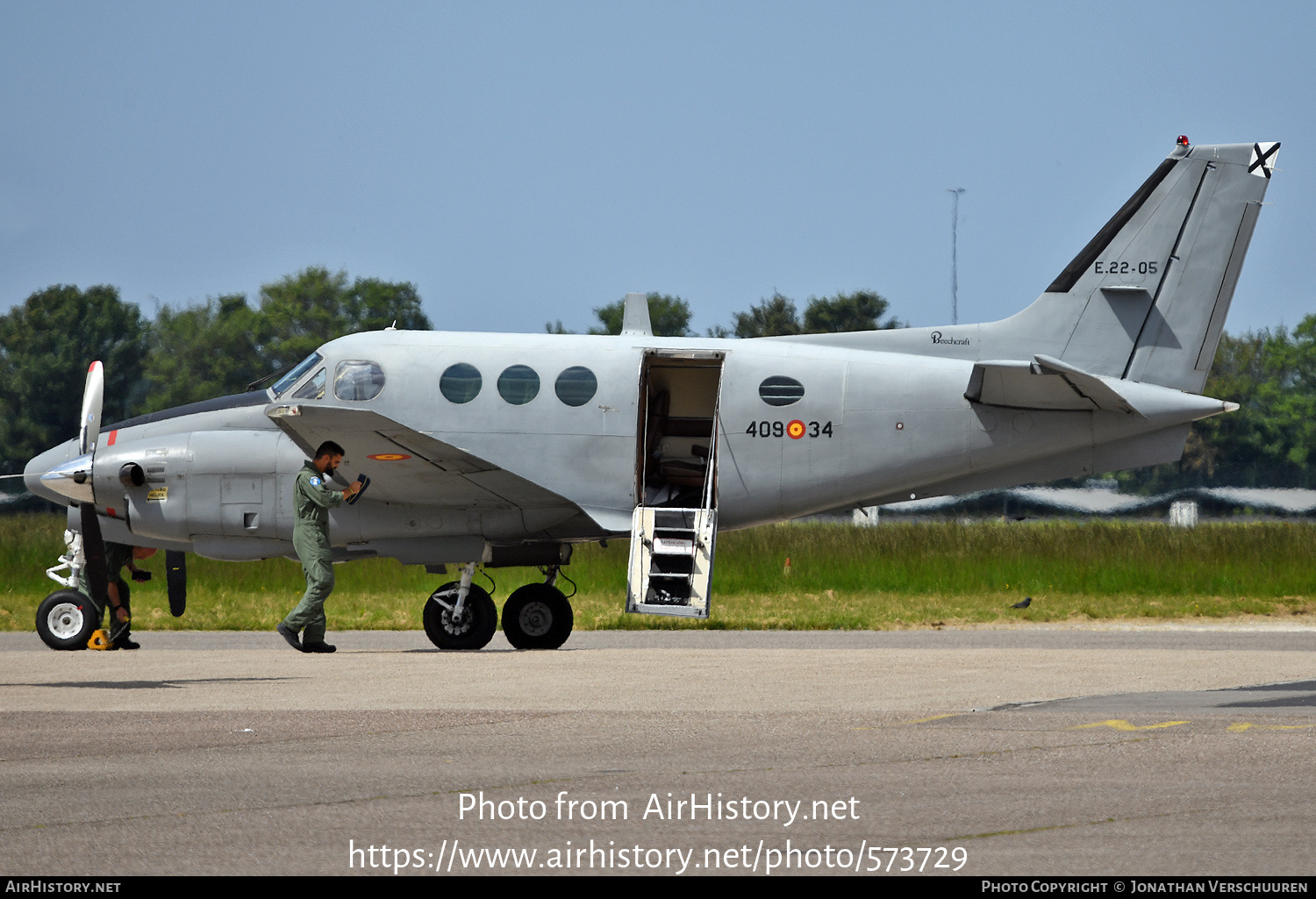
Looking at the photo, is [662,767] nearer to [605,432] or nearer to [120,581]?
[605,432]

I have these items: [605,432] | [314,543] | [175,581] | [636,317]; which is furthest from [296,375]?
[636,317]

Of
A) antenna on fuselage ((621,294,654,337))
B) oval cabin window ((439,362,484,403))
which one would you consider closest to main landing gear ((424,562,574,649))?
oval cabin window ((439,362,484,403))

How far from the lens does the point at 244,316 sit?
7794 cm

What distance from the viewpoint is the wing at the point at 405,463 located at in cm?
1471

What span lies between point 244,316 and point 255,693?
70.1 metres

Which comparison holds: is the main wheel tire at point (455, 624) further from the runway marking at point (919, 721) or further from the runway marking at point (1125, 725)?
the runway marking at point (1125, 725)

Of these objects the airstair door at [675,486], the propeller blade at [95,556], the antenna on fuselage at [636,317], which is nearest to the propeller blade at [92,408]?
the propeller blade at [95,556]

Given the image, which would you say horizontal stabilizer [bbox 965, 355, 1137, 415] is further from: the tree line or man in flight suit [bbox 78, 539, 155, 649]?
the tree line

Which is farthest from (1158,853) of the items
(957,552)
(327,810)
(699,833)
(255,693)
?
(957,552)

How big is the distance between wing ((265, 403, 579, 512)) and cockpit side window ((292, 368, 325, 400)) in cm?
65

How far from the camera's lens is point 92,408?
1496 cm

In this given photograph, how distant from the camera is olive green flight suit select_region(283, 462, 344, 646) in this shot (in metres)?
13.0

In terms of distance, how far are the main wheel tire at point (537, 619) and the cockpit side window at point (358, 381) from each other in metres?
2.88
